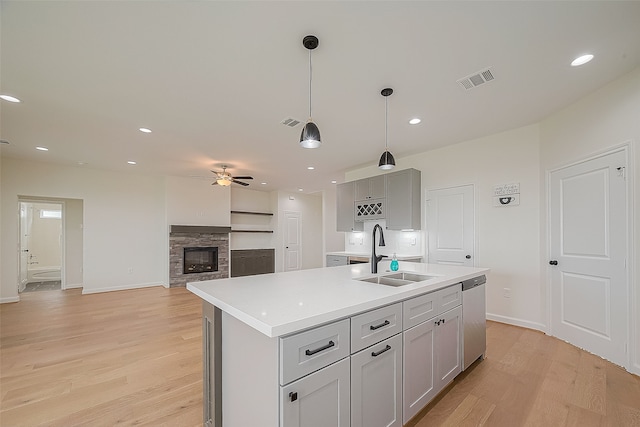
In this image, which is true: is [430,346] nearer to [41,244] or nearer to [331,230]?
[331,230]

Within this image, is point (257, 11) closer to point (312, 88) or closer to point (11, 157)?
point (312, 88)

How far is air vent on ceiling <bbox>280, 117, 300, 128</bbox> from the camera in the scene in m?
3.32

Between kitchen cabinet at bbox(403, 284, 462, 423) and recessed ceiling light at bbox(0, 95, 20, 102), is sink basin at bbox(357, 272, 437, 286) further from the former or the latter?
recessed ceiling light at bbox(0, 95, 20, 102)

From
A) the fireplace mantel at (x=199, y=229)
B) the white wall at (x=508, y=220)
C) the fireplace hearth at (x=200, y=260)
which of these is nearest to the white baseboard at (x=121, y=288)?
→ the fireplace hearth at (x=200, y=260)

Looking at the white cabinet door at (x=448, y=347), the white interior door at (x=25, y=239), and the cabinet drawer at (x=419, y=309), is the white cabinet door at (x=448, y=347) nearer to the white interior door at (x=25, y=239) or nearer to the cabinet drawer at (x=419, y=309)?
the cabinet drawer at (x=419, y=309)

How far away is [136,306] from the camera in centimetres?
478

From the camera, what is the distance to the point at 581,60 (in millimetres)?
2227

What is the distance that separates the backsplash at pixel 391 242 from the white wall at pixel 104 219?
468 centimetres

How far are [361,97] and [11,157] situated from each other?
6.76 metres

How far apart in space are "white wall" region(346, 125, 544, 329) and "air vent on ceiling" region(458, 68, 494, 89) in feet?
5.70

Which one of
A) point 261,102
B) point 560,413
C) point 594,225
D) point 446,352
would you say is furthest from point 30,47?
point 594,225

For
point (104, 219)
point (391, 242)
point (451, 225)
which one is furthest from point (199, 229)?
point (451, 225)

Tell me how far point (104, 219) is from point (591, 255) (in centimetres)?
847

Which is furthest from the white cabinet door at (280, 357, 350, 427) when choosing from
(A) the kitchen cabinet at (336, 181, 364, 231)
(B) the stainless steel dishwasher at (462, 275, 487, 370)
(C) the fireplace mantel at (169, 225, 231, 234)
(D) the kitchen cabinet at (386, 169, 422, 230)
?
(C) the fireplace mantel at (169, 225, 231, 234)
